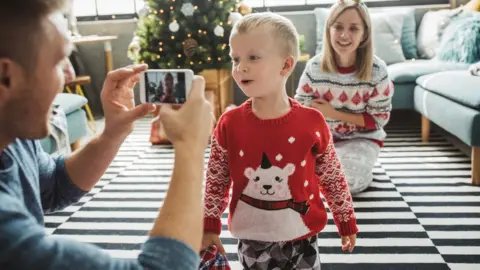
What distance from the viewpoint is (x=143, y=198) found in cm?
259

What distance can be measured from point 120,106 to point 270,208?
0.43 m

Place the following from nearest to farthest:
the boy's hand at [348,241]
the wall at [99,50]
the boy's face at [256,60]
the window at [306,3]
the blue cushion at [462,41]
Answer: the boy's face at [256,60] < the boy's hand at [348,241] < the blue cushion at [462,41] < the window at [306,3] < the wall at [99,50]

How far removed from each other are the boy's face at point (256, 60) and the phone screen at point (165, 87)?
17cm

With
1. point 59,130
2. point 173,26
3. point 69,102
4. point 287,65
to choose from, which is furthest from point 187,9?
point 287,65

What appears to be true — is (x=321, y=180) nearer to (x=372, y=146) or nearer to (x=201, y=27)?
(x=372, y=146)

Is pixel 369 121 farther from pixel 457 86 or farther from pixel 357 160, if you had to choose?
pixel 457 86

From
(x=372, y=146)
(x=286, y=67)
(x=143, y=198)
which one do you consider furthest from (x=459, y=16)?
(x=286, y=67)

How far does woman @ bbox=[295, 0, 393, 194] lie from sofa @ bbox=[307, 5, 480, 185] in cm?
51

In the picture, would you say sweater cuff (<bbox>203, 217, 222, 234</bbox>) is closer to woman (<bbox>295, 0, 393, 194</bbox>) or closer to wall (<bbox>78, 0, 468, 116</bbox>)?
woman (<bbox>295, 0, 393, 194</bbox>)

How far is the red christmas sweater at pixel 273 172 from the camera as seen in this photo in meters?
1.21

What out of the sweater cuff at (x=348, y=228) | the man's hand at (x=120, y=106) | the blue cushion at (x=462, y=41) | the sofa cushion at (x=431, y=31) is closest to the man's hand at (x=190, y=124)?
the man's hand at (x=120, y=106)

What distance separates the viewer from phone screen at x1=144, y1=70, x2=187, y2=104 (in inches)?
42.9

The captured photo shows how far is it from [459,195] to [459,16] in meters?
1.99

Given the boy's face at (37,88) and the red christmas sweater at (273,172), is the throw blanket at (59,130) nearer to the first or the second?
the red christmas sweater at (273,172)
